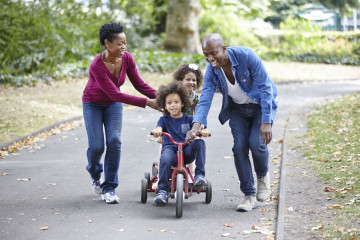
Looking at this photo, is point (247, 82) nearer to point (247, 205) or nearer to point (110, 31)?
point (247, 205)

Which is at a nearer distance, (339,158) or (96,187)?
(96,187)

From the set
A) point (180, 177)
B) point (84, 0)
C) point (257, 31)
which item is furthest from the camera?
point (257, 31)

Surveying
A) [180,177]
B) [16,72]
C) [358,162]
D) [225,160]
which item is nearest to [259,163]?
[180,177]

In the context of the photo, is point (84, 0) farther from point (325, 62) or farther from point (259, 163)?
point (259, 163)

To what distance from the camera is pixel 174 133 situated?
6.87m

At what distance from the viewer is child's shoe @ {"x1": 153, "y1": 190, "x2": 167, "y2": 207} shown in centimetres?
639

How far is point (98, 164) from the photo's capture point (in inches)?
282

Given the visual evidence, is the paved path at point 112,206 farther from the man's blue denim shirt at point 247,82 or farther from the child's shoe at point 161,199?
the man's blue denim shirt at point 247,82

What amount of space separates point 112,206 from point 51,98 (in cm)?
1087

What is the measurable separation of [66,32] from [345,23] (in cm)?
3353

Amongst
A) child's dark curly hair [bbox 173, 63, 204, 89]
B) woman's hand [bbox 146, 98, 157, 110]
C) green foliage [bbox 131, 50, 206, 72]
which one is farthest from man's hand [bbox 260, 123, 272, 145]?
green foliage [bbox 131, 50, 206, 72]

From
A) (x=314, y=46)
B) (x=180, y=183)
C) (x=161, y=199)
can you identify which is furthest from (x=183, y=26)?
(x=180, y=183)

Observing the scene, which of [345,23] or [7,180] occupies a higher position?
[345,23]

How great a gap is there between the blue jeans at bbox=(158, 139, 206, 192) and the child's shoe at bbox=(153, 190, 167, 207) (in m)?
0.06
